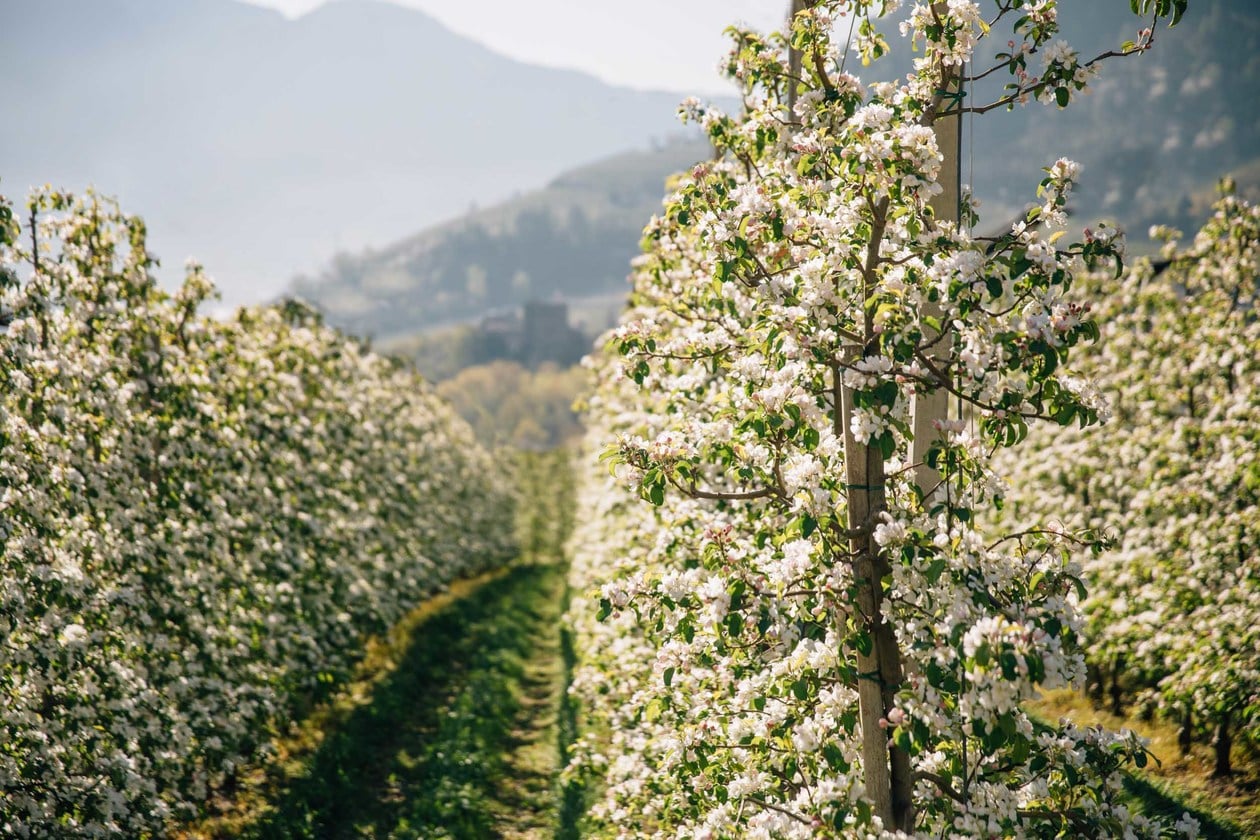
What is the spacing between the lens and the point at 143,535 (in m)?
11.6

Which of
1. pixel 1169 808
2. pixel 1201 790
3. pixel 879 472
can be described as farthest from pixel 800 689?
pixel 1201 790

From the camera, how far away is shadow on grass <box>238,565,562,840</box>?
44.1ft

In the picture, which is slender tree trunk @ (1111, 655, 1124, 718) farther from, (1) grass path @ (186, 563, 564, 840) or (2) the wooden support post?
(2) the wooden support post

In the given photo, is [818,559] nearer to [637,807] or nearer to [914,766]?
[914,766]

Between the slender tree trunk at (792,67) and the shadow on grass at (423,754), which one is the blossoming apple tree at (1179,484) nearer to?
the slender tree trunk at (792,67)

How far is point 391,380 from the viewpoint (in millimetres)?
30531

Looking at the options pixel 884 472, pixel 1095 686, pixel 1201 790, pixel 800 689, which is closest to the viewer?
pixel 800 689

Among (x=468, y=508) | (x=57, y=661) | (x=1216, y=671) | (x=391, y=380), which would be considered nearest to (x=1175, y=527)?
(x=1216, y=671)

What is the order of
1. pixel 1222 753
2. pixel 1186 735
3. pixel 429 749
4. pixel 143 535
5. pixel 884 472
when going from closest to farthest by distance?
pixel 884 472, pixel 1222 753, pixel 143 535, pixel 1186 735, pixel 429 749

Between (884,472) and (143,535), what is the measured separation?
10291mm

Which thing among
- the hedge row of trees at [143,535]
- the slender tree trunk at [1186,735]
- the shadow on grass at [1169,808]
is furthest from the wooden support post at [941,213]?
the hedge row of trees at [143,535]

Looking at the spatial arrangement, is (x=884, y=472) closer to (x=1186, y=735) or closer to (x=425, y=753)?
(x=1186, y=735)

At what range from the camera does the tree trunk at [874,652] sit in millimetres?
5547

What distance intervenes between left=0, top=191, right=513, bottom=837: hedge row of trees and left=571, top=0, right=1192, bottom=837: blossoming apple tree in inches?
297
